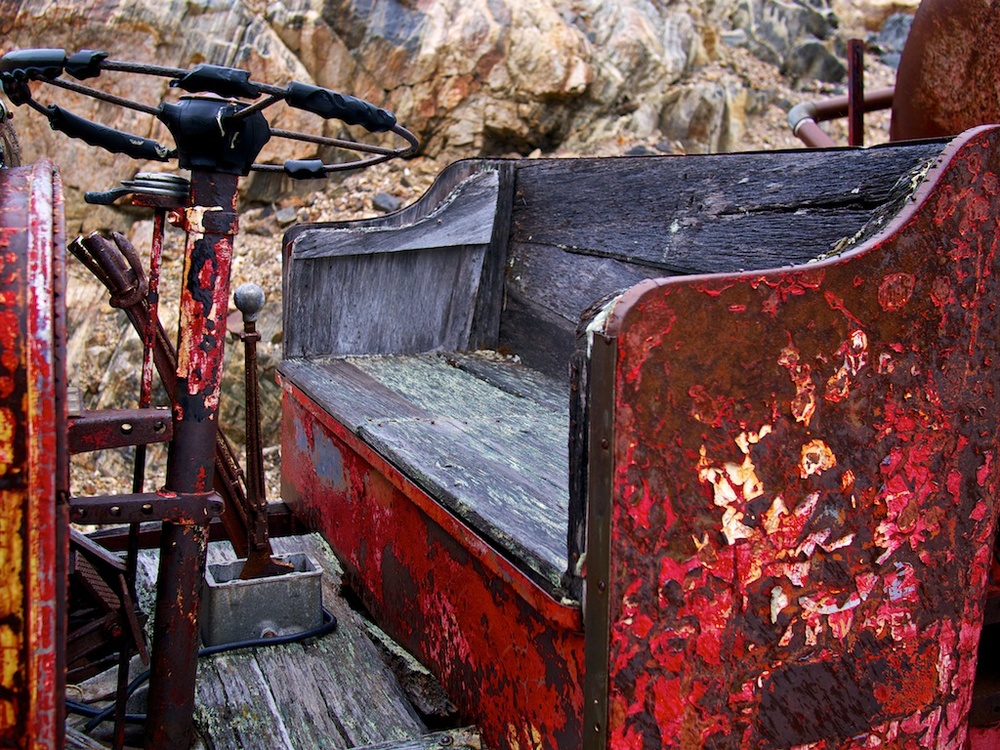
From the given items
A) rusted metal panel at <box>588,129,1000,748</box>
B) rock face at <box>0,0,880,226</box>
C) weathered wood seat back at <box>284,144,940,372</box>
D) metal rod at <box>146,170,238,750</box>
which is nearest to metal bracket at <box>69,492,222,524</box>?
metal rod at <box>146,170,238,750</box>

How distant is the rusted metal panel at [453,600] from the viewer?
5.09 feet

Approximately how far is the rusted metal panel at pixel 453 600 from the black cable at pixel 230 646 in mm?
140

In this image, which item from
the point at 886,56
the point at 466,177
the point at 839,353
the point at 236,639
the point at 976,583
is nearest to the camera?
the point at 839,353

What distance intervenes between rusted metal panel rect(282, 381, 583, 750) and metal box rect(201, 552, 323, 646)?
0.61ft

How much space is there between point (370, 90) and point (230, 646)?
732 centimetres

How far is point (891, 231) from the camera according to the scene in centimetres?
149

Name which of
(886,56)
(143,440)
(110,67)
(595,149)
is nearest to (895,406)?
(143,440)

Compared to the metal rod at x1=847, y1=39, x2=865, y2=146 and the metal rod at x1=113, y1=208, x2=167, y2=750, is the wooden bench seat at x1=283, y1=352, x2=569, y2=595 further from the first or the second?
the metal rod at x1=847, y1=39, x2=865, y2=146

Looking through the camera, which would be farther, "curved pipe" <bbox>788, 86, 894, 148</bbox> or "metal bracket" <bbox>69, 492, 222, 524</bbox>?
"curved pipe" <bbox>788, 86, 894, 148</bbox>

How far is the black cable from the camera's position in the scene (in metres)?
1.86

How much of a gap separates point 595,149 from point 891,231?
784 cm

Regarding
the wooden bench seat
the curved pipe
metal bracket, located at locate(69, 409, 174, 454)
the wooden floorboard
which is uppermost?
the curved pipe

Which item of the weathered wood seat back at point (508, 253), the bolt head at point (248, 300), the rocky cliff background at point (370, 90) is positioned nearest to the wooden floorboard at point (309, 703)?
the bolt head at point (248, 300)

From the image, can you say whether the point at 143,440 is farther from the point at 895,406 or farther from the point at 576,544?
the point at 895,406
